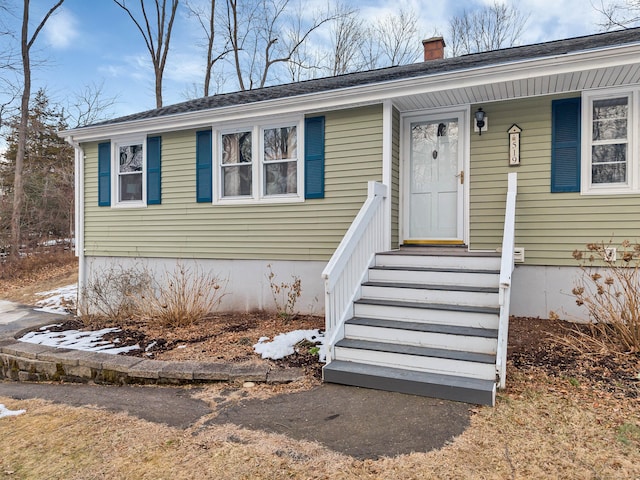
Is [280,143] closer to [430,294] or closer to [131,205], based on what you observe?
[131,205]

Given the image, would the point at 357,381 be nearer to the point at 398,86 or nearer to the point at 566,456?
the point at 566,456

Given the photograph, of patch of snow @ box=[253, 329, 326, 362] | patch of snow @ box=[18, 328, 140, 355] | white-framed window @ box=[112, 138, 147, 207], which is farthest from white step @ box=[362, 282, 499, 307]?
white-framed window @ box=[112, 138, 147, 207]

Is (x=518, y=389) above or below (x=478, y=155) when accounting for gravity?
below

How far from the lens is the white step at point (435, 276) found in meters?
4.27

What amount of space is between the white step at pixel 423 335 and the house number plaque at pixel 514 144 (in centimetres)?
269

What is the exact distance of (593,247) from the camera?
13.8ft

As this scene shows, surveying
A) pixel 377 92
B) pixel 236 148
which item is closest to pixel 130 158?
pixel 236 148

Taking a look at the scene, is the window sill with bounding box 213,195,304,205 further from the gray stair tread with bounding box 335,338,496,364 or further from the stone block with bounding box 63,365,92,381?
the stone block with bounding box 63,365,92,381

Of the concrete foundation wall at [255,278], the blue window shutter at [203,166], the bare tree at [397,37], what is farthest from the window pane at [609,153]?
the bare tree at [397,37]

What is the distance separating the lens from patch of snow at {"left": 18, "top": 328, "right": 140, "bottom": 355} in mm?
4918

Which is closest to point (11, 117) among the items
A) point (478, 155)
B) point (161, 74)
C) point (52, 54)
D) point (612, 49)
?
Result: point (52, 54)

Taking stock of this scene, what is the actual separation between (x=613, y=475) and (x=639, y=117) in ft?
14.3

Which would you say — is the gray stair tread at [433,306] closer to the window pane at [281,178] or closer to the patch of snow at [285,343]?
the patch of snow at [285,343]

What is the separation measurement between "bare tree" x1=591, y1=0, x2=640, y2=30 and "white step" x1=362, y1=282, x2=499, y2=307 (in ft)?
36.9
